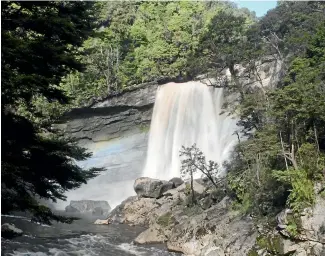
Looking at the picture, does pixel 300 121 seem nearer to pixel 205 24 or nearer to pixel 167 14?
pixel 205 24

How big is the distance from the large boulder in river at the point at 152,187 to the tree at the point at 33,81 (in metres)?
19.4

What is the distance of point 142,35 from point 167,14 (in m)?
4.12

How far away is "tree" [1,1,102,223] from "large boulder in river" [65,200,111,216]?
24.1m

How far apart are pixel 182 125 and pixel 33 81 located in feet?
94.3

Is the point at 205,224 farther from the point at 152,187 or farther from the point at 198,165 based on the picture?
the point at 152,187

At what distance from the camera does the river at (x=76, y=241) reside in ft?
48.8

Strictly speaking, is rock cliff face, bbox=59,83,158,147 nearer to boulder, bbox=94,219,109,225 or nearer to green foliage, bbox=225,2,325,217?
boulder, bbox=94,219,109,225

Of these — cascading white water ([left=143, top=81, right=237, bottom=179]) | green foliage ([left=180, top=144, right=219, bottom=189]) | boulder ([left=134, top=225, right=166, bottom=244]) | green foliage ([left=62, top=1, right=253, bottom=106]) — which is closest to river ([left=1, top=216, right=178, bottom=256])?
boulder ([left=134, top=225, right=166, bottom=244])

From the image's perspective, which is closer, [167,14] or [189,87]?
[189,87]

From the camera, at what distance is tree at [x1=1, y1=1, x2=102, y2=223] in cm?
598

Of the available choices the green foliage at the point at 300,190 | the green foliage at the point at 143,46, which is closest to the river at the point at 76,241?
the green foliage at the point at 300,190

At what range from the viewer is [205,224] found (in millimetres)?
18344

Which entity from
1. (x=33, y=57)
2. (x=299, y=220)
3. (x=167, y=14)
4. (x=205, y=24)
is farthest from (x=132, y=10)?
(x=33, y=57)

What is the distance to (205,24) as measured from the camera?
4225 centimetres
